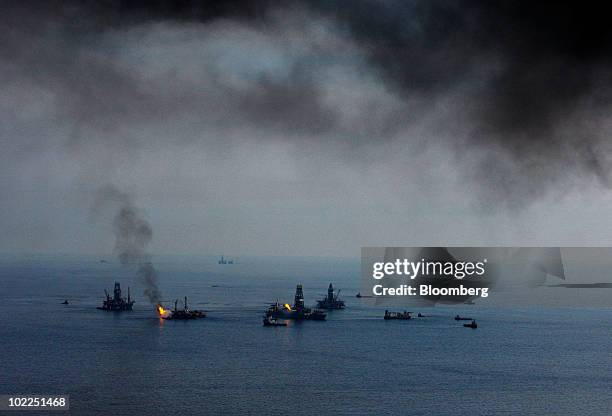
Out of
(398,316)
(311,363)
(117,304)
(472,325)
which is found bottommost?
(311,363)

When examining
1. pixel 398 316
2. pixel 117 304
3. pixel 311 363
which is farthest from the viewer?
pixel 117 304

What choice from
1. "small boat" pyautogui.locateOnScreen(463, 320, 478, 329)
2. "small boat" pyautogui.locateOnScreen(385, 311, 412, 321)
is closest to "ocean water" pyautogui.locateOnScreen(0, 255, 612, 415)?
"small boat" pyautogui.locateOnScreen(463, 320, 478, 329)

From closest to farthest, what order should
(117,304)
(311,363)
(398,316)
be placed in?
(311,363) → (398,316) → (117,304)

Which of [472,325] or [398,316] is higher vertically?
[398,316]

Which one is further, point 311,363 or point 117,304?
point 117,304

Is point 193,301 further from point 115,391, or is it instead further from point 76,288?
point 115,391

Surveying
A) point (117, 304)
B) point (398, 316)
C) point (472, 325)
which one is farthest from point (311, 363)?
point (117, 304)

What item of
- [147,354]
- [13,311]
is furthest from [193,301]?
[147,354]

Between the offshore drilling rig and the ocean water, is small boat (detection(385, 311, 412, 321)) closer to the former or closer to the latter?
the ocean water

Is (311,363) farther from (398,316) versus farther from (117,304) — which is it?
(117,304)
